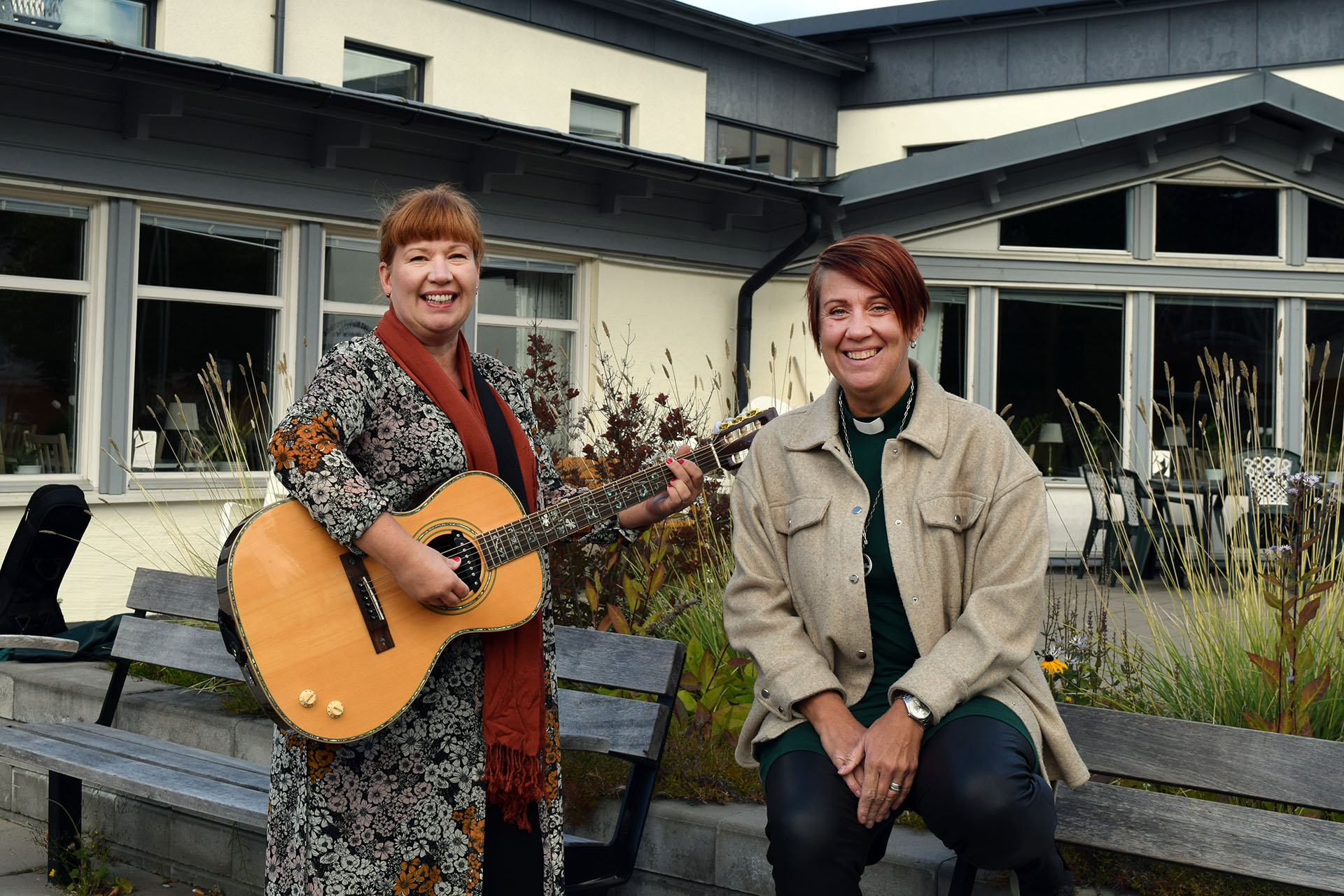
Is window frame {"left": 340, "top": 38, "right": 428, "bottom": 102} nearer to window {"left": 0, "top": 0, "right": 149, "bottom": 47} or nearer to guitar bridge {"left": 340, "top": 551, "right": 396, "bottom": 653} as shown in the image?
window {"left": 0, "top": 0, "right": 149, "bottom": 47}

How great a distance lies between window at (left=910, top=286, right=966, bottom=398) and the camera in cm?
1234

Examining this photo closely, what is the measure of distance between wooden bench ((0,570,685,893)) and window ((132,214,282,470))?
3.93 meters

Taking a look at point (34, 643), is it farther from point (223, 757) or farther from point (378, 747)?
point (378, 747)

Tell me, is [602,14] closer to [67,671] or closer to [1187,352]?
[1187,352]

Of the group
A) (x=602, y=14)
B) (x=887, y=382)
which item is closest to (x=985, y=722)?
(x=887, y=382)

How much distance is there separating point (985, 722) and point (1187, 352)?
10.8 meters

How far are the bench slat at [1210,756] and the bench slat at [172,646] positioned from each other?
3.04 m

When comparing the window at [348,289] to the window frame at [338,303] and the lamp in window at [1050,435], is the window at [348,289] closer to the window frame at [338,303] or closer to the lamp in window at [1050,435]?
the window frame at [338,303]

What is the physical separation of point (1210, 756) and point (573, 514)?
1508 millimetres

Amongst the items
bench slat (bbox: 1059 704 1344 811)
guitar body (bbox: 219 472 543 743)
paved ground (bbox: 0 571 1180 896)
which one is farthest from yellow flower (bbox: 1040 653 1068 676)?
guitar body (bbox: 219 472 543 743)

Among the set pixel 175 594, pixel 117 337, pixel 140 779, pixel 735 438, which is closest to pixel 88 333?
pixel 117 337

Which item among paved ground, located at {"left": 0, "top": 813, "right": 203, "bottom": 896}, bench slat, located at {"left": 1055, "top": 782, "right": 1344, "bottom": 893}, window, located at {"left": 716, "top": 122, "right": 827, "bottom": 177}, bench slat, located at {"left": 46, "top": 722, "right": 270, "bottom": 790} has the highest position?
window, located at {"left": 716, "top": 122, "right": 827, "bottom": 177}

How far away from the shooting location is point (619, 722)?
137 inches

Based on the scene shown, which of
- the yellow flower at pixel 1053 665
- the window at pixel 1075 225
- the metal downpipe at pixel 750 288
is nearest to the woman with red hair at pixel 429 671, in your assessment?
the yellow flower at pixel 1053 665
